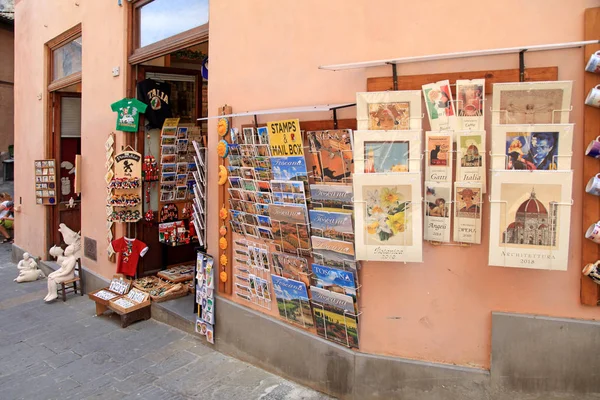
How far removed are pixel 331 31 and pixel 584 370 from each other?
121 inches

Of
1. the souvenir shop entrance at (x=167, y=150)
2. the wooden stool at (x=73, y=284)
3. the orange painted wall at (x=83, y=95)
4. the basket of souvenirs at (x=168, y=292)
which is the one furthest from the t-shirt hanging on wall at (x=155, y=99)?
the wooden stool at (x=73, y=284)

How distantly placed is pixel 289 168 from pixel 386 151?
102 centimetres

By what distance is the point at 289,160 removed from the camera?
3986 mm

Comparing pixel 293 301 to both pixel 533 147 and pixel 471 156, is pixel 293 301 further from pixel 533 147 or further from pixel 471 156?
pixel 533 147

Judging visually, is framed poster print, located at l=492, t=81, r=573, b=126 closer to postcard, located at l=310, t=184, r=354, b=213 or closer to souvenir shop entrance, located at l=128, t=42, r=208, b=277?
postcard, located at l=310, t=184, r=354, b=213

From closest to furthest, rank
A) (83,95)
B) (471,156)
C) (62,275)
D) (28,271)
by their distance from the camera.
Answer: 1. (471,156)
2. (62,275)
3. (83,95)
4. (28,271)

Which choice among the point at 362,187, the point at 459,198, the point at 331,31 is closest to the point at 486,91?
the point at 459,198

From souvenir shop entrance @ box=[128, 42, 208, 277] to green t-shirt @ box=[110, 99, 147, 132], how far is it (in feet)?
0.54

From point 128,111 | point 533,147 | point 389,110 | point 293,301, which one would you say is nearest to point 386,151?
point 389,110

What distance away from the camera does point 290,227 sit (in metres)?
4.06

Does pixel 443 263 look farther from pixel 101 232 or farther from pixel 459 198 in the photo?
pixel 101 232

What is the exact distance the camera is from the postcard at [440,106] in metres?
3.19

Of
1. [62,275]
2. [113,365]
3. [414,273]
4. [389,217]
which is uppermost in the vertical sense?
[389,217]

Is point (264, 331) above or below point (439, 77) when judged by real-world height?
below
